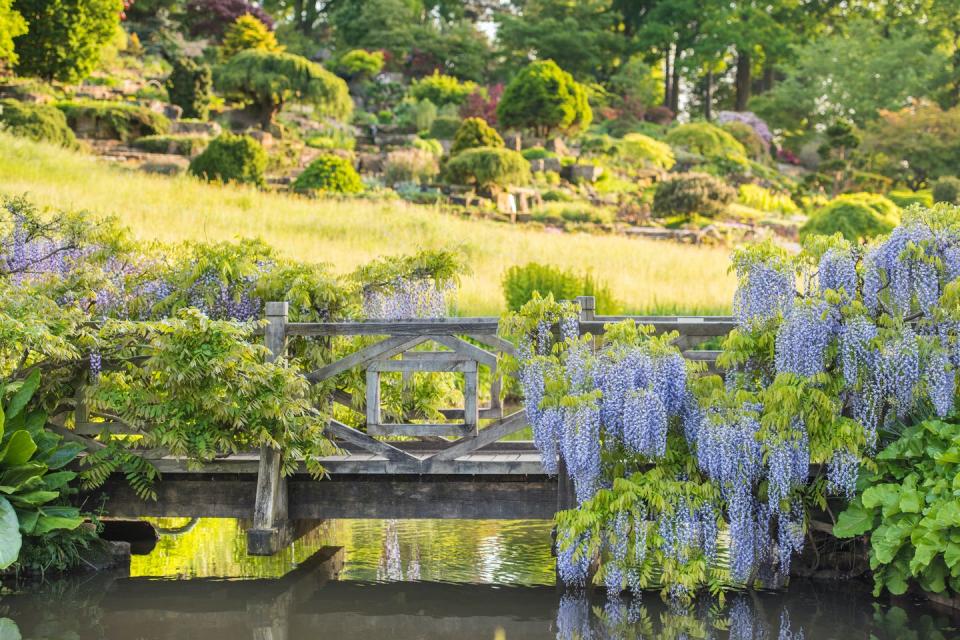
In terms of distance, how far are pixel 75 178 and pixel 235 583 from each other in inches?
621

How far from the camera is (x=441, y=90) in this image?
130 ft

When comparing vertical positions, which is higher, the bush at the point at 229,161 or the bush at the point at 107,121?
the bush at the point at 107,121

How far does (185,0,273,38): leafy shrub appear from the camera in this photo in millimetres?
43438

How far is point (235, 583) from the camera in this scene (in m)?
7.89

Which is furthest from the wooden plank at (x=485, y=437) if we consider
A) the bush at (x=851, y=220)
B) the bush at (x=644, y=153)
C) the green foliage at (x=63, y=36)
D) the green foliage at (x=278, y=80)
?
the bush at (x=644, y=153)

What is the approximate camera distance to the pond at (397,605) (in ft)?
22.5

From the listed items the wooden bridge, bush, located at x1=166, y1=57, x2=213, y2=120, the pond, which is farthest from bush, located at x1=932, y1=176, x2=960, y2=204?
the pond

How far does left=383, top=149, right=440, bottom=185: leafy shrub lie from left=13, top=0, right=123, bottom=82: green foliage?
776cm

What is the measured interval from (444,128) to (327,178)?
9.89m

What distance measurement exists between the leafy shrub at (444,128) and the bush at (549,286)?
786 inches

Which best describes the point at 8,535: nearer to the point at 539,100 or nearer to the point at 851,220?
the point at 851,220

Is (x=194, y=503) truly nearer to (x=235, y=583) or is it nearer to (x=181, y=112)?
(x=235, y=583)

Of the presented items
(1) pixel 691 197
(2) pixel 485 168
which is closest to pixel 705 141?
(1) pixel 691 197

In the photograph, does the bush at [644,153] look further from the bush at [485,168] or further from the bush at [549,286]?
the bush at [549,286]
